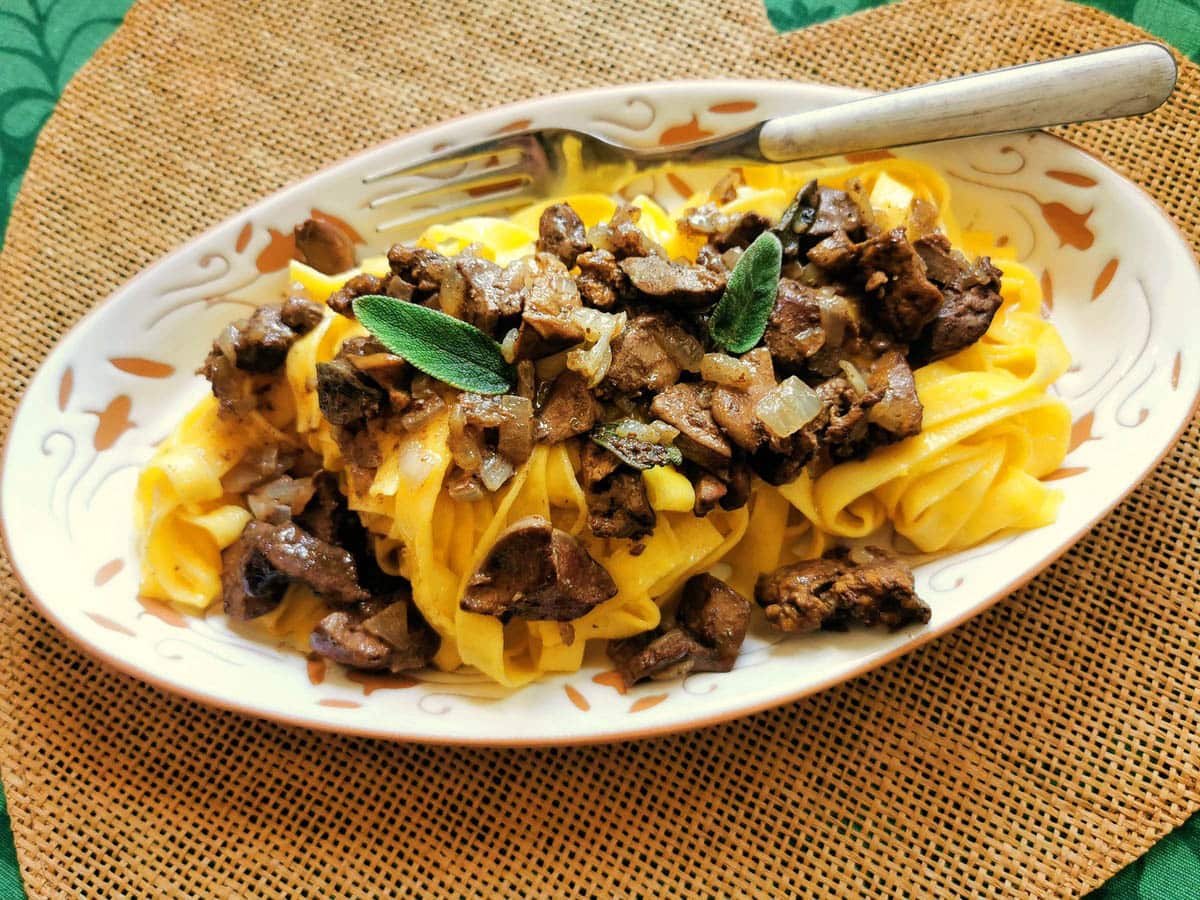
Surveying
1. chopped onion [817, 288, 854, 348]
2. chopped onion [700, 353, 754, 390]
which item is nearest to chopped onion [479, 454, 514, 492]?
chopped onion [700, 353, 754, 390]

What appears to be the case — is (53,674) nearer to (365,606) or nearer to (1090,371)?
(365,606)

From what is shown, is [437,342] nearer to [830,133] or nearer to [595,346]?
[595,346]

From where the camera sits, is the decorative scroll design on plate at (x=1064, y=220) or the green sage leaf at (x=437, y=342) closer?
the green sage leaf at (x=437, y=342)

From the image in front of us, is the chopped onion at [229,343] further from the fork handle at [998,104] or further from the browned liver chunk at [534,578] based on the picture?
the fork handle at [998,104]

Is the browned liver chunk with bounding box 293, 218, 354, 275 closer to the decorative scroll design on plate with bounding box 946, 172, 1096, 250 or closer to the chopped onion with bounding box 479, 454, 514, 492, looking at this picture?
the chopped onion with bounding box 479, 454, 514, 492

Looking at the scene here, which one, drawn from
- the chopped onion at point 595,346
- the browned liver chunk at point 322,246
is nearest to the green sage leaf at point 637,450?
the chopped onion at point 595,346
